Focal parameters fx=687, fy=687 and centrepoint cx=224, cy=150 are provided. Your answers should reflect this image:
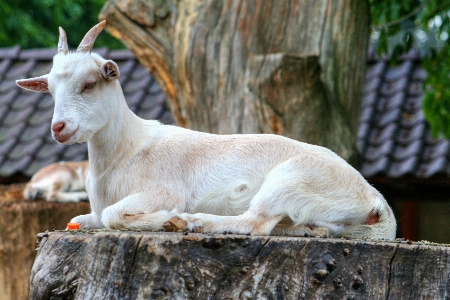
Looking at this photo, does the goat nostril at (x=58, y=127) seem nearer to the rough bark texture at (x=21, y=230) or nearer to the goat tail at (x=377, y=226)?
the goat tail at (x=377, y=226)

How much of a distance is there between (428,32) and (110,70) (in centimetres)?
519

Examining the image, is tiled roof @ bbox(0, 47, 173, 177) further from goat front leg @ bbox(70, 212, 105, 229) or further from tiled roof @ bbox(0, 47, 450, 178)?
goat front leg @ bbox(70, 212, 105, 229)

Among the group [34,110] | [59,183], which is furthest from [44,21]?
[59,183]

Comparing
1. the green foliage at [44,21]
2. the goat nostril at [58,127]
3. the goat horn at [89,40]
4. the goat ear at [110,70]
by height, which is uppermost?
the goat horn at [89,40]

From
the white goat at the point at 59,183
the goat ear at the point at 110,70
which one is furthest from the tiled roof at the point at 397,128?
the goat ear at the point at 110,70

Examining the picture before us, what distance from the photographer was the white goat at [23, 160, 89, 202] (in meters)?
7.78

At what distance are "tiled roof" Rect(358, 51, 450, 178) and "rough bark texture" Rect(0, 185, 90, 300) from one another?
143 inches

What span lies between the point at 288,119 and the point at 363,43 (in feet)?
4.05

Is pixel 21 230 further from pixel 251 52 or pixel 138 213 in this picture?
pixel 138 213

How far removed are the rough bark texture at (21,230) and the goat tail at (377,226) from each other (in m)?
4.00

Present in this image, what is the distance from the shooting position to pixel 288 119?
19.6 ft

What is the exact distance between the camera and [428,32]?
7805mm

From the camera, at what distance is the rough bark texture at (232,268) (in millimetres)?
2967

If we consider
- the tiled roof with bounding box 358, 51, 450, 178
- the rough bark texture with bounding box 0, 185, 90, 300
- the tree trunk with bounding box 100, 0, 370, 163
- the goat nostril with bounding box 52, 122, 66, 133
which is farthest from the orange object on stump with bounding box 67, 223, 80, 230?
the tiled roof with bounding box 358, 51, 450, 178
